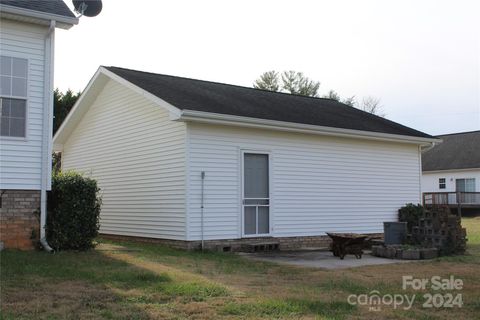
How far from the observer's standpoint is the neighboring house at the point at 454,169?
3809cm

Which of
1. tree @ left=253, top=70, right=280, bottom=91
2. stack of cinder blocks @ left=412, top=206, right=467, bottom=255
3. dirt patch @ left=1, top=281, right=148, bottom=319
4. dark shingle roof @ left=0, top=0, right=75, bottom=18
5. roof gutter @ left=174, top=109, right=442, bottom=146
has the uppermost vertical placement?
tree @ left=253, top=70, right=280, bottom=91

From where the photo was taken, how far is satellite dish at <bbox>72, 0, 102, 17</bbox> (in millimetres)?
12609

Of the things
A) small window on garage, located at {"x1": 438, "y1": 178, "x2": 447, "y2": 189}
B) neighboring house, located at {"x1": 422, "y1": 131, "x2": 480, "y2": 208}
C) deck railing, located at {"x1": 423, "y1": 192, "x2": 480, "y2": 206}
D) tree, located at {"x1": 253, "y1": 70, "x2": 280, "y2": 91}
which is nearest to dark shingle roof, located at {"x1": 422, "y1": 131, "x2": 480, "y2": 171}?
neighboring house, located at {"x1": 422, "y1": 131, "x2": 480, "y2": 208}

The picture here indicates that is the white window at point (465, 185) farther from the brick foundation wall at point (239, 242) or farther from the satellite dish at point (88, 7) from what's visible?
the satellite dish at point (88, 7)

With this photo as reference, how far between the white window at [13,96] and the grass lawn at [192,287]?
2.56 metres

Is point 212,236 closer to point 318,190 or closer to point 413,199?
point 318,190

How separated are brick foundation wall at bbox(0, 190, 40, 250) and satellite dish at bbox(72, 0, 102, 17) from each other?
166 inches

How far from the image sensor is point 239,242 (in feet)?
48.5

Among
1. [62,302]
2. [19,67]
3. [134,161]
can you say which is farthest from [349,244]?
[19,67]

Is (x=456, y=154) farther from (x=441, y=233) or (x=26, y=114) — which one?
(x=26, y=114)

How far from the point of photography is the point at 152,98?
14750mm

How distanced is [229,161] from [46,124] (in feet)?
16.2

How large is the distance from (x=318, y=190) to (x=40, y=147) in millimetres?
8294

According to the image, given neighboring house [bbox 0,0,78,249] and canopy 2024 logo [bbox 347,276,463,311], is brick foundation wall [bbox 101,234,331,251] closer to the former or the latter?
neighboring house [bbox 0,0,78,249]
